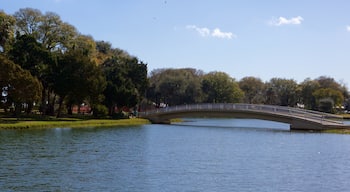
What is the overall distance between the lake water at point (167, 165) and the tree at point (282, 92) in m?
92.1

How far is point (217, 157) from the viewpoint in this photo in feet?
94.1

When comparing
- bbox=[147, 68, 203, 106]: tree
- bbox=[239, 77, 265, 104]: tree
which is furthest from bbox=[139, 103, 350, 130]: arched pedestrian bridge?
bbox=[239, 77, 265, 104]: tree

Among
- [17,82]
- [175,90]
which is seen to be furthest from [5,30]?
[175,90]

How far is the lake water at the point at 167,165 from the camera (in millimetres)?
19819

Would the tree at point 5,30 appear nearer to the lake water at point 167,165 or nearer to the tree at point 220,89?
the lake water at point 167,165

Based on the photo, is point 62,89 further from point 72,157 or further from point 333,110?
point 333,110

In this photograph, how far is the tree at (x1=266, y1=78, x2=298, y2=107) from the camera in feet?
421

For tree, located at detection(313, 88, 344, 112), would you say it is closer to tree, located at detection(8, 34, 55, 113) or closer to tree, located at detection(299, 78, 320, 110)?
tree, located at detection(299, 78, 320, 110)

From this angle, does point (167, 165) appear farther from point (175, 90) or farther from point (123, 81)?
point (175, 90)

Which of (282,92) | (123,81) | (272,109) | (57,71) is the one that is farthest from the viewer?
(282,92)

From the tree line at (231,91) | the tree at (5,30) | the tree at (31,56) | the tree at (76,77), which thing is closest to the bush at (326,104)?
the tree line at (231,91)

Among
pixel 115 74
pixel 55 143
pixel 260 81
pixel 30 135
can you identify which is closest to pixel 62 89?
pixel 115 74

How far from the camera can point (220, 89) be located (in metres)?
118

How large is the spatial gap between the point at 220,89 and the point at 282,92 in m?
22.5
